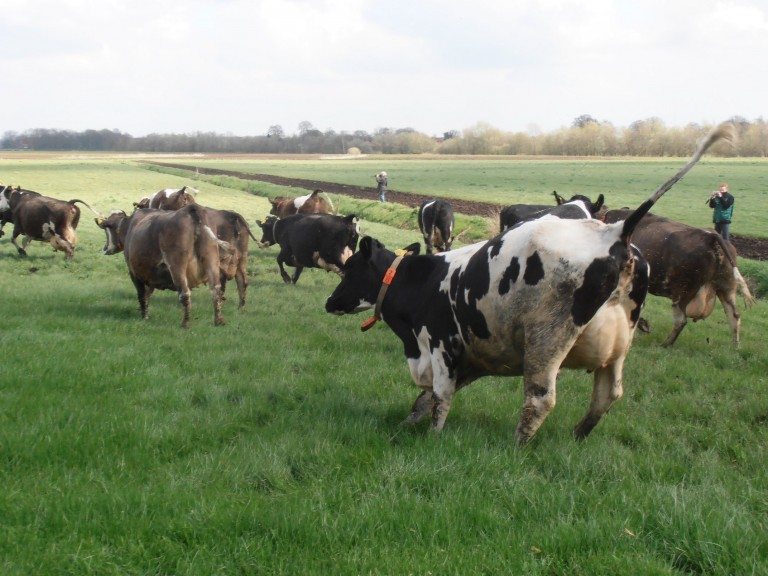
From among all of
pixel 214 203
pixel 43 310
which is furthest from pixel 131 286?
pixel 214 203

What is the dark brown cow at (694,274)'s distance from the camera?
31.9ft

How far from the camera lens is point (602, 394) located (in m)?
5.79

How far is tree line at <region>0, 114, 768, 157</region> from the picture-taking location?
11988 centimetres

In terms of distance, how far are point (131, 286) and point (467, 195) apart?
108 feet

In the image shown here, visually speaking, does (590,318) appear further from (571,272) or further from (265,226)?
(265,226)

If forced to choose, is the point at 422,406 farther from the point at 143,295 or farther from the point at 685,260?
the point at 143,295

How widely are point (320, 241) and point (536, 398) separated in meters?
10.4

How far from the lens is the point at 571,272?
16.8 feet

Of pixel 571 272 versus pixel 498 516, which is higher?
pixel 571 272

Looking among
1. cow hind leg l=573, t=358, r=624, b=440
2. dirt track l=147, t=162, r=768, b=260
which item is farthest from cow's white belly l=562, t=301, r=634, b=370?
dirt track l=147, t=162, r=768, b=260

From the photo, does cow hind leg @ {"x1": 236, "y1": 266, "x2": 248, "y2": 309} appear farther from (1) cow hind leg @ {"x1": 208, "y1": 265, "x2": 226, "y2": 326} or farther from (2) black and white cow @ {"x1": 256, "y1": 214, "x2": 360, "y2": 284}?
(2) black and white cow @ {"x1": 256, "y1": 214, "x2": 360, "y2": 284}

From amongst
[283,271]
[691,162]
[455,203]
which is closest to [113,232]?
[283,271]

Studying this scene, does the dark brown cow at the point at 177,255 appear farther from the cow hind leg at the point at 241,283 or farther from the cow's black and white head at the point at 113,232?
the cow's black and white head at the point at 113,232

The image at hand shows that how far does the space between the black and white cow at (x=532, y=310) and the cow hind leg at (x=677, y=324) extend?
4.73 meters
